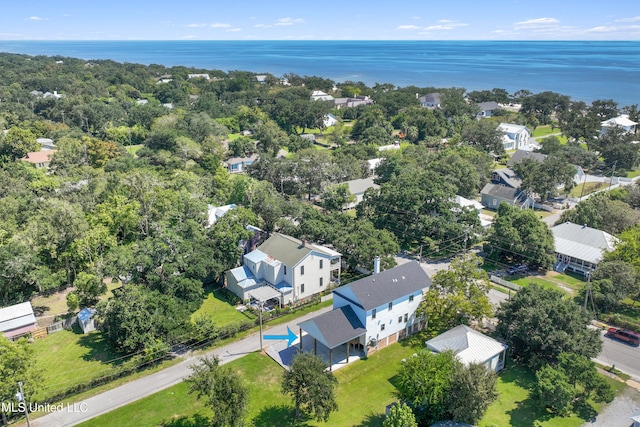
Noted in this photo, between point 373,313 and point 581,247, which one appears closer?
point 373,313

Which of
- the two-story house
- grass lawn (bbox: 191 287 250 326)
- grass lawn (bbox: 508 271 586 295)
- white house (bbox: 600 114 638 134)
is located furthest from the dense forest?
grass lawn (bbox: 508 271 586 295)

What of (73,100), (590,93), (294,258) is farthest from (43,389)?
(590,93)

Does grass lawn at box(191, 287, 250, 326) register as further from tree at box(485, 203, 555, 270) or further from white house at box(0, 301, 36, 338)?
tree at box(485, 203, 555, 270)

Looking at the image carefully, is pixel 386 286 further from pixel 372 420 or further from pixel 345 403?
pixel 372 420

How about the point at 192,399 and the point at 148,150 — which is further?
the point at 148,150

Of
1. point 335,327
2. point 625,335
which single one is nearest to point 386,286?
point 335,327

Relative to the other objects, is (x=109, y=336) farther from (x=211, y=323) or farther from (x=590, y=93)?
(x=590, y=93)
